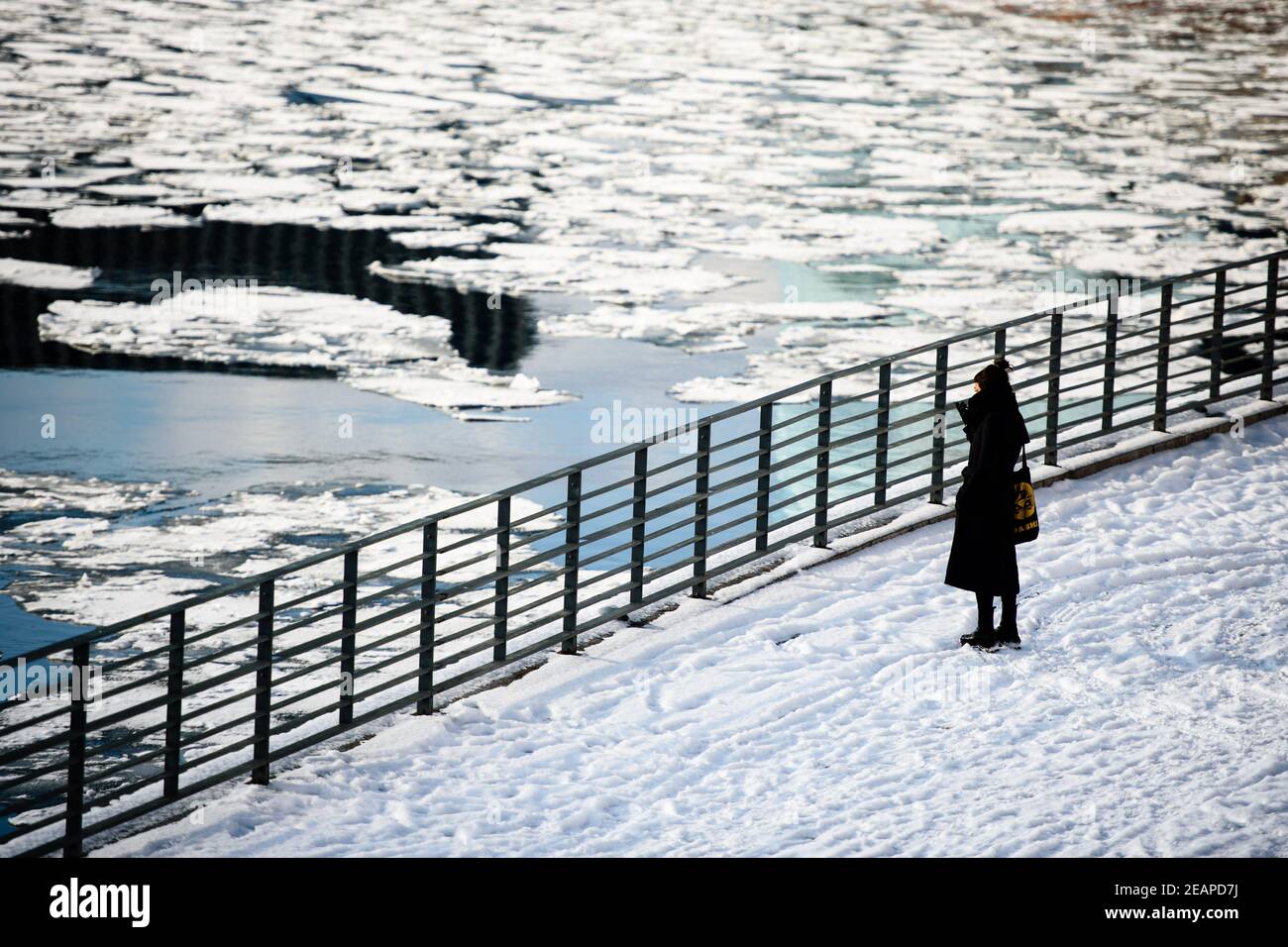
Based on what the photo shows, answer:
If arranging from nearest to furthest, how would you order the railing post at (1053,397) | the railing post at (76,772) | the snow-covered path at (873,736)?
the railing post at (76,772) < the snow-covered path at (873,736) < the railing post at (1053,397)

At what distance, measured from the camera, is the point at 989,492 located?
9.88m

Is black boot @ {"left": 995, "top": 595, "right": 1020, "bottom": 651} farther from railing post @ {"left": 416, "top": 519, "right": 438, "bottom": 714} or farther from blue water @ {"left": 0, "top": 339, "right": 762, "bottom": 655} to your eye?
blue water @ {"left": 0, "top": 339, "right": 762, "bottom": 655}

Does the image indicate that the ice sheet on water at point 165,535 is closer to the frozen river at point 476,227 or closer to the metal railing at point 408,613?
the frozen river at point 476,227

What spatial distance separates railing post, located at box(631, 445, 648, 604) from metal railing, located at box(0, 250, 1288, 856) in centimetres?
2

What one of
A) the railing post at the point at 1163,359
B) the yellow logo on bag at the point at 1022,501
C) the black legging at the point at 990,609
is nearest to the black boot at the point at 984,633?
the black legging at the point at 990,609

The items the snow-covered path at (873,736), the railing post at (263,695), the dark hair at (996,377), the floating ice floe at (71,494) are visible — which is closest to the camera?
the snow-covered path at (873,736)

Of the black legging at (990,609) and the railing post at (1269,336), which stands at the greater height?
the railing post at (1269,336)

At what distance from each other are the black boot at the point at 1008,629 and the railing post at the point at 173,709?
15.9 feet

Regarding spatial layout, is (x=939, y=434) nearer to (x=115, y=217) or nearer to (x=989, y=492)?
(x=989, y=492)

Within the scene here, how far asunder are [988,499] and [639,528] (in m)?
2.48

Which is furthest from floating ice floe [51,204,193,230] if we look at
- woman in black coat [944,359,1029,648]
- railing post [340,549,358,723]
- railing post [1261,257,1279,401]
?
woman in black coat [944,359,1029,648]

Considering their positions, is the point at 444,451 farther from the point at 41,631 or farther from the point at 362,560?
the point at 41,631

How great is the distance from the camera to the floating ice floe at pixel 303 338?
2036 cm
